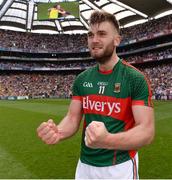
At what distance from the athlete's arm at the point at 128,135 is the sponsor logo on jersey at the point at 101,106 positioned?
21 cm

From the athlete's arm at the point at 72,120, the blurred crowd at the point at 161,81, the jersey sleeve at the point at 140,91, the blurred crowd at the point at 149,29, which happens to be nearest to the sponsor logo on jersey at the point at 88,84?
the athlete's arm at the point at 72,120

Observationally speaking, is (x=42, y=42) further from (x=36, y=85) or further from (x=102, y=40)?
(x=102, y=40)

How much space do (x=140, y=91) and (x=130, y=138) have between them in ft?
1.73

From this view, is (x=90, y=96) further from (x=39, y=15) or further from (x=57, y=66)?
(x=57, y=66)

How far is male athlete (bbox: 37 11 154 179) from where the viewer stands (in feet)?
9.88

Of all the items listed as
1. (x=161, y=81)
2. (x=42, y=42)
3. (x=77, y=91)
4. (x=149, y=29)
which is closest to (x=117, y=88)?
(x=77, y=91)

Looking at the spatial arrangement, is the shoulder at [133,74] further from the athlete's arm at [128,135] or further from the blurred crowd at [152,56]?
the blurred crowd at [152,56]

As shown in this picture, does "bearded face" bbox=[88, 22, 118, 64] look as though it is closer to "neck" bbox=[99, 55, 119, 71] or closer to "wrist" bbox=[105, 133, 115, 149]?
"neck" bbox=[99, 55, 119, 71]

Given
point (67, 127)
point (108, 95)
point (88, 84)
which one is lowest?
point (67, 127)

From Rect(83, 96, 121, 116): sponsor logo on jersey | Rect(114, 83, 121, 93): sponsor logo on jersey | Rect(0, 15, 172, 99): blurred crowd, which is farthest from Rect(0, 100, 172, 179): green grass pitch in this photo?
Rect(0, 15, 172, 99): blurred crowd

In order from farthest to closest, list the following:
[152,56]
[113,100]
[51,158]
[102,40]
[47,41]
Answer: [47,41] → [152,56] → [51,158] → [113,100] → [102,40]

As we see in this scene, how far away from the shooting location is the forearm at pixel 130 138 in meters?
2.62

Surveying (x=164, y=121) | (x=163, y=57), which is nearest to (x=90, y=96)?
(x=164, y=121)

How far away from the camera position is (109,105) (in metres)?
3.23
